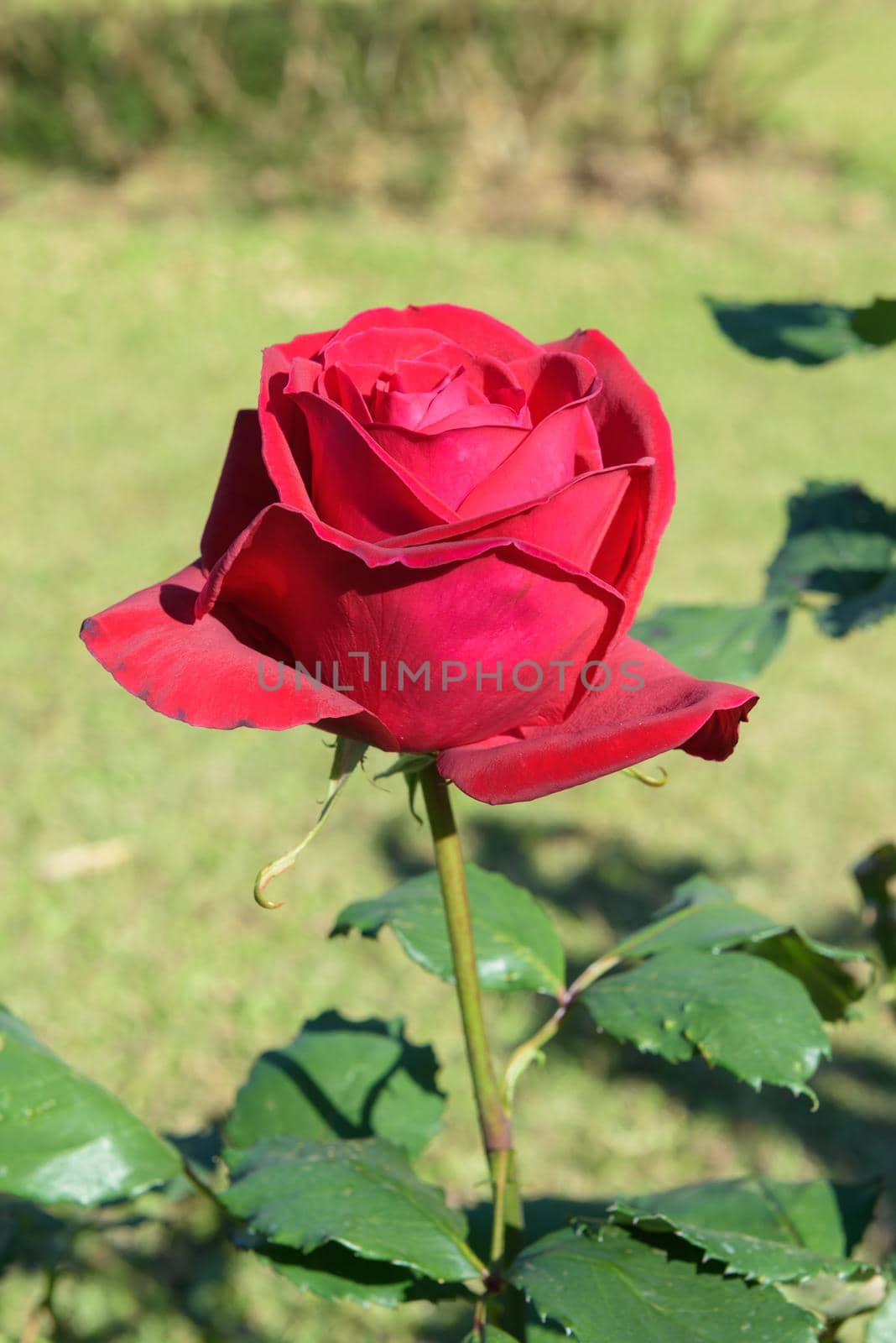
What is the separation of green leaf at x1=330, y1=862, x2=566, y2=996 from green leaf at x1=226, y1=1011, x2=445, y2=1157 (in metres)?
0.12

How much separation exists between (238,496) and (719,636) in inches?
22.2

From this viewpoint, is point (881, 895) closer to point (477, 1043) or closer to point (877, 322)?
point (877, 322)

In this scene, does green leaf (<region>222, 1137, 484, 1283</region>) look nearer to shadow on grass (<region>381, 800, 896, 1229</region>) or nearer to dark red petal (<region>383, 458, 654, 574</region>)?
dark red petal (<region>383, 458, 654, 574</region>)

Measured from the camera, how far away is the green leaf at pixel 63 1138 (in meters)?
0.84

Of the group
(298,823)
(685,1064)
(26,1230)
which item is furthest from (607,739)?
Result: (298,823)

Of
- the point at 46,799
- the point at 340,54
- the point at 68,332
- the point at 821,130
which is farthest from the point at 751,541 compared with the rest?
the point at 821,130

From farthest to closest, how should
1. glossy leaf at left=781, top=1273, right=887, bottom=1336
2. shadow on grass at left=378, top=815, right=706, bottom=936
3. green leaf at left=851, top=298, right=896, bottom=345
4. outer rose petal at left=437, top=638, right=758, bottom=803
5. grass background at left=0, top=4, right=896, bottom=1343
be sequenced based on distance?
shadow on grass at left=378, top=815, right=706, bottom=936, grass background at left=0, top=4, right=896, bottom=1343, green leaf at left=851, top=298, right=896, bottom=345, glossy leaf at left=781, top=1273, right=887, bottom=1336, outer rose petal at left=437, top=638, right=758, bottom=803

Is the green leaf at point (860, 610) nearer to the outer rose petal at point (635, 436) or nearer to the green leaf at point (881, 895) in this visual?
the green leaf at point (881, 895)

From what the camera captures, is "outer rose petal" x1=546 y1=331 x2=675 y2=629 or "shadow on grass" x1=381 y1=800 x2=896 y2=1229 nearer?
"outer rose petal" x1=546 y1=331 x2=675 y2=629

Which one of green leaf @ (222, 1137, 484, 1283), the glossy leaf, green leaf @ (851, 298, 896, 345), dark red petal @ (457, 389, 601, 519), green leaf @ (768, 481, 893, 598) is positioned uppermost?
green leaf @ (851, 298, 896, 345)

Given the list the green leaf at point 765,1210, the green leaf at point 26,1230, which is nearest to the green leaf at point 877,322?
the green leaf at point 765,1210

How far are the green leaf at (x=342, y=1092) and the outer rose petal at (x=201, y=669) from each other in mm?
490

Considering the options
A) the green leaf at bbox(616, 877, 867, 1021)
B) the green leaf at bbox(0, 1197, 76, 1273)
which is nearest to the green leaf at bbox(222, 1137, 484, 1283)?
the green leaf at bbox(616, 877, 867, 1021)

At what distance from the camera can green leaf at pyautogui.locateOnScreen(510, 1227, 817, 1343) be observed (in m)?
0.71
